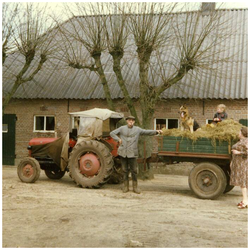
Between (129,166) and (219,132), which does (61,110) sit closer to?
(129,166)

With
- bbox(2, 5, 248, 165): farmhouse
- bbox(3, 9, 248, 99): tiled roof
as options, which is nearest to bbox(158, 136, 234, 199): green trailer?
bbox(3, 9, 248, 99): tiled roof

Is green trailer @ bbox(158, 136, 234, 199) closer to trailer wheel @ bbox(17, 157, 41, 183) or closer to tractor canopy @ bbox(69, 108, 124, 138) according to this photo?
tractor canopy @ bbox(69, 108, 124, 138)

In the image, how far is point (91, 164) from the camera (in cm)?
934

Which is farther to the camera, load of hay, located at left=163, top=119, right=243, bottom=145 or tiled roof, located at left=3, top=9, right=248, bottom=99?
tiled roof, located at left=3, top=9, right=248, bottom=99

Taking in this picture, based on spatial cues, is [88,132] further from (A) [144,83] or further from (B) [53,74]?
(B) [53,74]

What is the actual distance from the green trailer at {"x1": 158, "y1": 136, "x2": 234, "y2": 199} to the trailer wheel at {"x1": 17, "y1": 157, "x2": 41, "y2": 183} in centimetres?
354

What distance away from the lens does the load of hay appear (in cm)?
805

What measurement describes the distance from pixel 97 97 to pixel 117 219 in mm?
9167

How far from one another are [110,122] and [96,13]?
3957 mm

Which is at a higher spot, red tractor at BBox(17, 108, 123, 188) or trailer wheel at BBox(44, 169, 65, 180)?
Answer: red tractor at BBox(17, 108, 123, 188)

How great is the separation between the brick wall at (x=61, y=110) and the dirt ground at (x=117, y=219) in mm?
5374

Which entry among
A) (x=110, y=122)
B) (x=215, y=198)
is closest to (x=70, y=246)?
(x=215, y=198)

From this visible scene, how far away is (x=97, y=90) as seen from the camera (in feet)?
50.5

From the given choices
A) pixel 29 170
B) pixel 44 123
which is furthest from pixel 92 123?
pixel 44 123
